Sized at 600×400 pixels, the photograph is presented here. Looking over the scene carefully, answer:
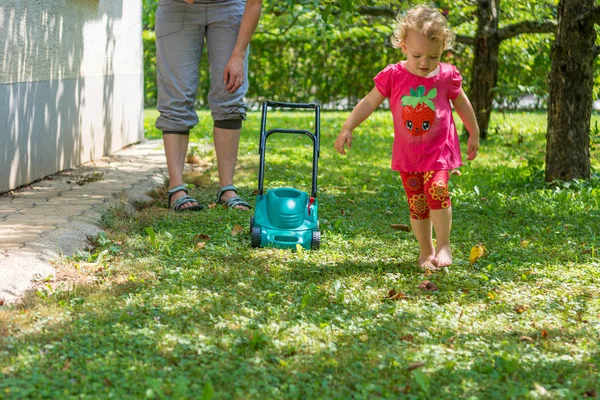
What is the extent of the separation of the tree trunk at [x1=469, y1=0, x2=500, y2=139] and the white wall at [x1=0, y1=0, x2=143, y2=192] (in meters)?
4.28

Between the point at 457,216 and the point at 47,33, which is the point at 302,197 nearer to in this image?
the point at 457,216

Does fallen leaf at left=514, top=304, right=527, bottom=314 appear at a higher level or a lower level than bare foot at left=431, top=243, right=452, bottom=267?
lower

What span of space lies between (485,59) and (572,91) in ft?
12.8

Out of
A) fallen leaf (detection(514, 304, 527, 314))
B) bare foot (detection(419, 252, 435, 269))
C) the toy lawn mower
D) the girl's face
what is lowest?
fallen leaf (detection(514, 304, 527, 314))

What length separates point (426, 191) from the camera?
13.5 ft

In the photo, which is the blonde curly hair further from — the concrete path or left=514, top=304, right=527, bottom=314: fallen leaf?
the concrete path

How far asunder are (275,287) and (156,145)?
5845 millimetres

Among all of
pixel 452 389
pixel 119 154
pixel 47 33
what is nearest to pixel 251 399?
pixel 452 389

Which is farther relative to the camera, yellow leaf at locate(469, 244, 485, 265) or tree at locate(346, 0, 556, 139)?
tree at locate(346, 0, 556, 139)

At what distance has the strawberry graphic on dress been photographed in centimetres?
409

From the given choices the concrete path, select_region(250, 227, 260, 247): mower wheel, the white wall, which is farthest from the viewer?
the white wall

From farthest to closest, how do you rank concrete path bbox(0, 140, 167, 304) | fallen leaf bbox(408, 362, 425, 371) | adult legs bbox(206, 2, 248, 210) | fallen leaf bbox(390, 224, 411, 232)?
adult legs bbox(206, 2, 248, 210), fallen leaf bbox(390, 224, 411, 232), concrete path bbox(0, 140, 167, 304), fallen leaf bbox(408, 362, 425, 371)

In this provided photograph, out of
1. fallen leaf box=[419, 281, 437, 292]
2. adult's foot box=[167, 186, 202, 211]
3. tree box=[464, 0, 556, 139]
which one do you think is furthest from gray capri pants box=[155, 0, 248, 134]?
tree box=[464, 0, 556, 139]

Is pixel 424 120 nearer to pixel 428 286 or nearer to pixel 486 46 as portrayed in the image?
pixel 428 286
